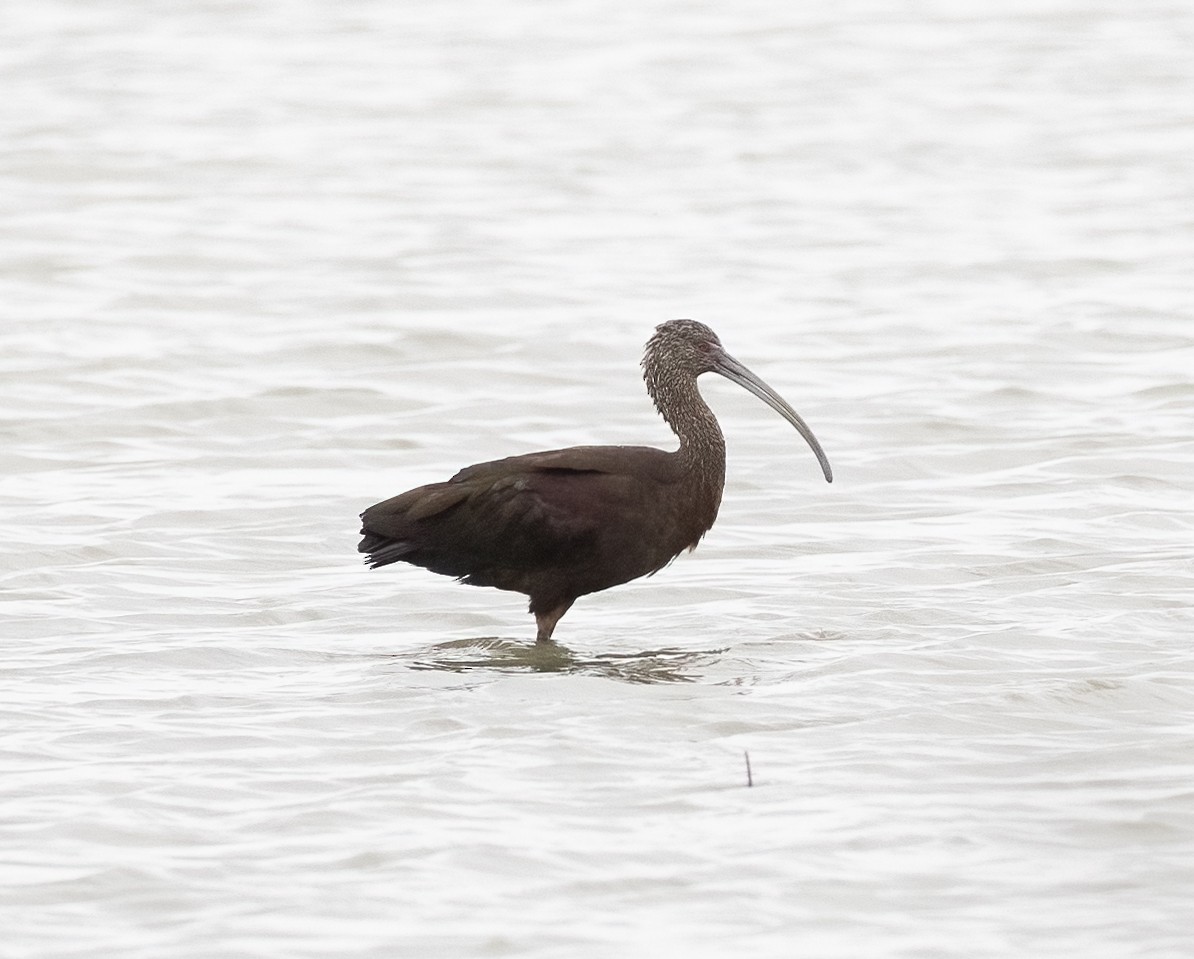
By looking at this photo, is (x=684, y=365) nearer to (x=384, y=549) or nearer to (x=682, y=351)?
(x=682, y=351)

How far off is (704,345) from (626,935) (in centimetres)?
460

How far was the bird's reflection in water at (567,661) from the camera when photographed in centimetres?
998

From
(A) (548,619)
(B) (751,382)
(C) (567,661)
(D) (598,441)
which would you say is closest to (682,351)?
(B) (751,382)

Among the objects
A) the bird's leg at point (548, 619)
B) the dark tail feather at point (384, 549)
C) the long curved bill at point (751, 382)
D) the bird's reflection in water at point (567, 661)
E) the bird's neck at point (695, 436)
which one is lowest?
the bird's reflection in water at point (567, 661)

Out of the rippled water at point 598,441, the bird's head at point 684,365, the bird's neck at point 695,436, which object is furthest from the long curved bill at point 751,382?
the rippled water at point 598,441

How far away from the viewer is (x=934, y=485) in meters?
14.4

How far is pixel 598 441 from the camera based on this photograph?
16.1 meters

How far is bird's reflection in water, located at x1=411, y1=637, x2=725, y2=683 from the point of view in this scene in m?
9.98

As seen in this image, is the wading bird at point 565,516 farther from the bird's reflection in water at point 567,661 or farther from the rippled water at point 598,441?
the rippled water at point 598,441

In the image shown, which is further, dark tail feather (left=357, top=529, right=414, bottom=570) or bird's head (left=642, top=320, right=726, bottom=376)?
bird's head (left=642, top=320, right=726, bottom=376)

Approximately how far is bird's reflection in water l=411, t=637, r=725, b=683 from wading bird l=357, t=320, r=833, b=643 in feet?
0.60

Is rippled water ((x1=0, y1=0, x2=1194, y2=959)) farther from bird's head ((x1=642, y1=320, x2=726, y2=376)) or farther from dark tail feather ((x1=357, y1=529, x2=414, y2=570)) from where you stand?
bird's head ((x1=642, y1=320, x2=726, y2=376))

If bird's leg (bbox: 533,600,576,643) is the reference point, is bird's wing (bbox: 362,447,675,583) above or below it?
above

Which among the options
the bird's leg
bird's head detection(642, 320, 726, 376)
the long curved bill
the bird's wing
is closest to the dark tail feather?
the bird's wing
